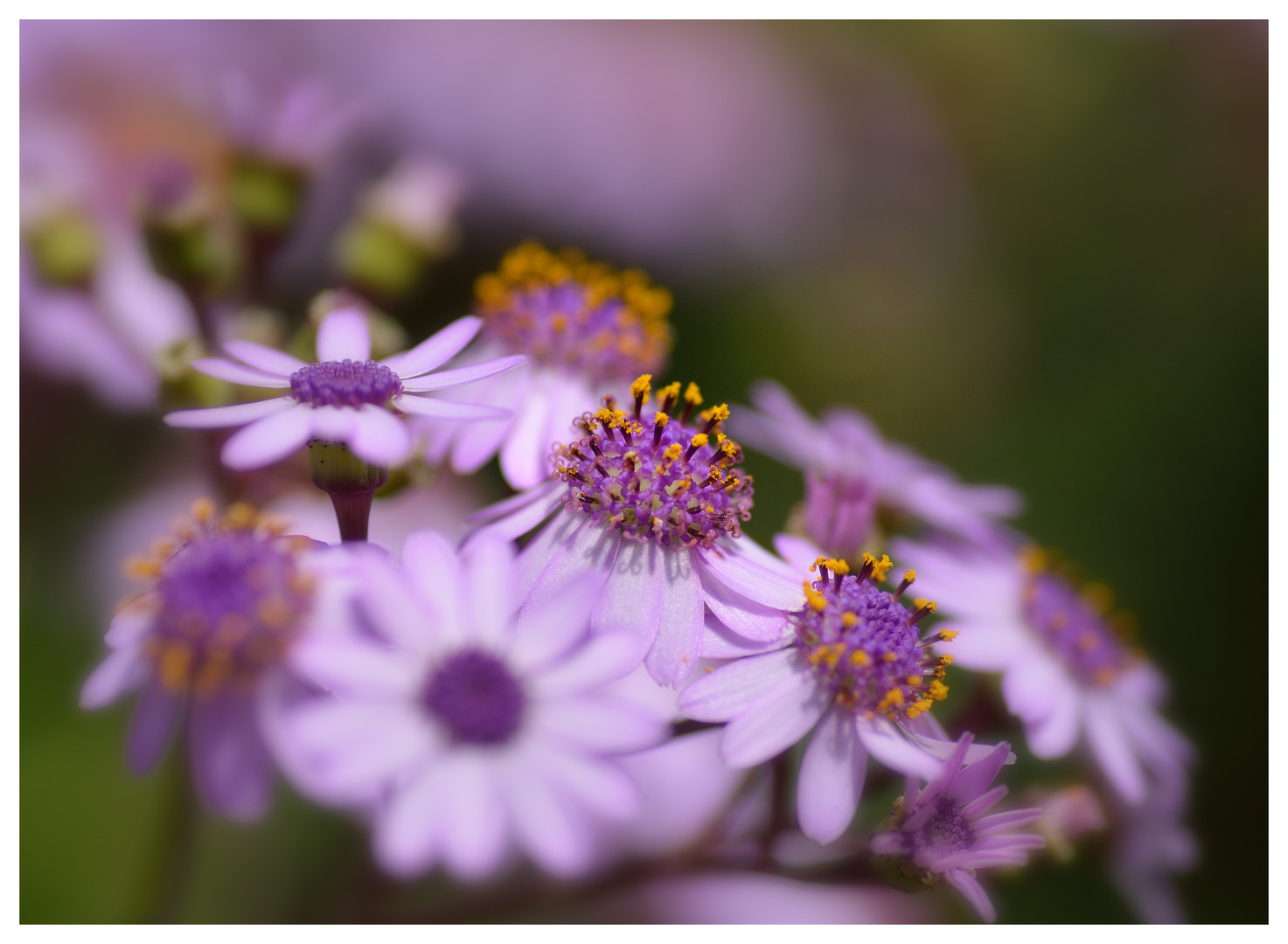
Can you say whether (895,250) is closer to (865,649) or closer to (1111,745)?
(1111,745)

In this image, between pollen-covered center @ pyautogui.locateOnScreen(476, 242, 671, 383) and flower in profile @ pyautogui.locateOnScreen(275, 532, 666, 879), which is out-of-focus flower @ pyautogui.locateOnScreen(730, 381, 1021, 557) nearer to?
pollen-covered center @ pyautogui.locateOnScreen(476, 242, 671, 383)

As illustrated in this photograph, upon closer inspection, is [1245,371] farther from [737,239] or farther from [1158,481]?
[737,239]

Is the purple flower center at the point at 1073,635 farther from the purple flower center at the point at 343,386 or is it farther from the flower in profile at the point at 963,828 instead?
the purple flower center at the point at 343,386

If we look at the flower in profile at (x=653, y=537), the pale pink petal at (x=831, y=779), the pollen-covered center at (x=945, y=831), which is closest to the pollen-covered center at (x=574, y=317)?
the flower in profile at (x=653, y=537)

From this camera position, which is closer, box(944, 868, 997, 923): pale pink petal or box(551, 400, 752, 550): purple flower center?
box(944, 868, 997, 923): pale pink petal

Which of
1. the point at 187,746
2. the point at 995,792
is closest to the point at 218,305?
the point at 187,746

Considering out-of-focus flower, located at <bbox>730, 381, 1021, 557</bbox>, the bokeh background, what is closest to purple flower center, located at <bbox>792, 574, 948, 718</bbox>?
out-of-focus flower, located at <bbox>730, 381, 1021, 557</bbox>
